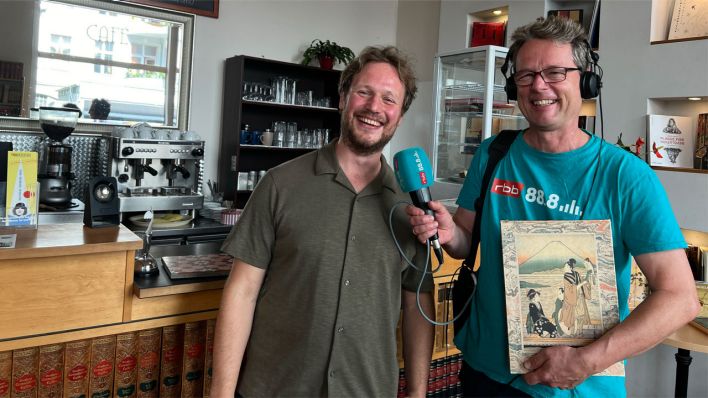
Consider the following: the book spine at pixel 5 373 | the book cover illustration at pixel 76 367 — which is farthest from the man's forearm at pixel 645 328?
the book spine at pixel 5 373

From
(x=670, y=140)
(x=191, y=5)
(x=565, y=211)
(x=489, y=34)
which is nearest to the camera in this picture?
(x=565, y=211)

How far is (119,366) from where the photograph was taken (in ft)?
5.82

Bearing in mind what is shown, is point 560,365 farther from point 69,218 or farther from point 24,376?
point 69,218

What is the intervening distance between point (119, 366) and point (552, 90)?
1.52 m

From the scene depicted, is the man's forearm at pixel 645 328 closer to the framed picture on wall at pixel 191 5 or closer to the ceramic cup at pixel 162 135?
the ceramic cup at pixel 162 135

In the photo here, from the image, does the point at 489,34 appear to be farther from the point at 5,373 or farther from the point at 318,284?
the point at 5,373

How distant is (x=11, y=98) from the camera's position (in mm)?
4195

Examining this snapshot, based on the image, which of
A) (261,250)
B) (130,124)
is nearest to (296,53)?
(130,124)

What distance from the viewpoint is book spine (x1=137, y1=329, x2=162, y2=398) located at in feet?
5.93

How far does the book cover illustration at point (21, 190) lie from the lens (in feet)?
6.47

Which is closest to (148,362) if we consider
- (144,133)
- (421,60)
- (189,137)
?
(144,133)

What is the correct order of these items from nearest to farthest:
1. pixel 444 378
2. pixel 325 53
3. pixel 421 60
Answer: pixel 444 378 < pixel 325 53 < pixel 421 60

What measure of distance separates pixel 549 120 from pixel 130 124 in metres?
4.15

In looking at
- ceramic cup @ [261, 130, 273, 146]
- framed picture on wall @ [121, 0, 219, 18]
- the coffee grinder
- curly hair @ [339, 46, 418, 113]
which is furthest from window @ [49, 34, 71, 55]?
curly hair @ [339, 46, 418, 113]
